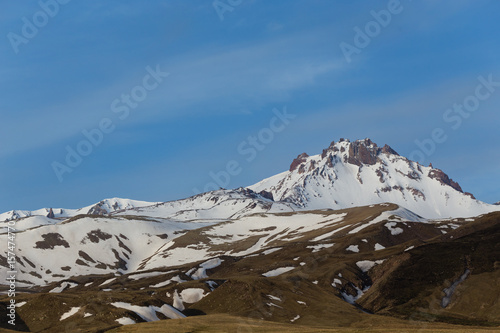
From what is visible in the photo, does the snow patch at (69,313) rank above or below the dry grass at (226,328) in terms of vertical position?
above

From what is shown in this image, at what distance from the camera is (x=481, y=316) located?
449ft

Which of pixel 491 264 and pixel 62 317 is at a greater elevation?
pixel 62 317

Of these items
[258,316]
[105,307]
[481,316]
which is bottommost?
[481,316]

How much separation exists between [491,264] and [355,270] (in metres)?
42.6

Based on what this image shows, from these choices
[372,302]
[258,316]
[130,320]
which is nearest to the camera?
[130,320]

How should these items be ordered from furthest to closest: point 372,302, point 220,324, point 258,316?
point 372,302
point 258,316
point 220,324

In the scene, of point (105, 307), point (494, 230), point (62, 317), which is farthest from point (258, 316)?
point (494, 230)

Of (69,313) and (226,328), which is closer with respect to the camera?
(226,328)

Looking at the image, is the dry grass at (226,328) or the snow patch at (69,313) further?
the snow patch at (69,313)

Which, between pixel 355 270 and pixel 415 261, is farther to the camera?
pixel 355 270

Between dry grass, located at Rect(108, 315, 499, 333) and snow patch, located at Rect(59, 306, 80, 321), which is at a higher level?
snow patch, located at Rect(59, 306, 80, 321)

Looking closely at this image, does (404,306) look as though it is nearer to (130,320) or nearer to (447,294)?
(447,294)

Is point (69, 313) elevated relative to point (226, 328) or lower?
elevated

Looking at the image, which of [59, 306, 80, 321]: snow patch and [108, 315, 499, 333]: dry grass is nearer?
[108, 315, 499, 333]: dry grass
